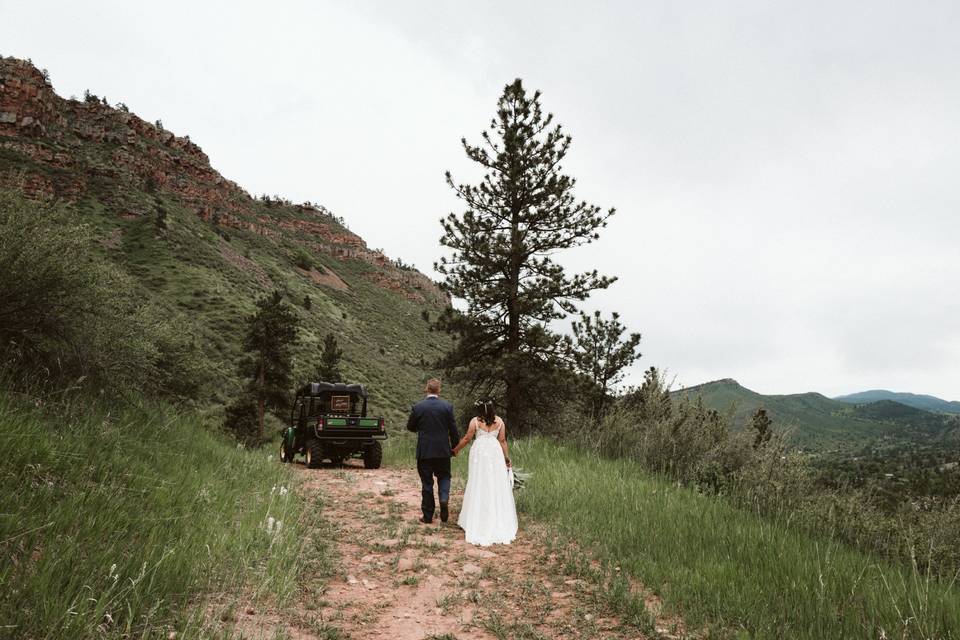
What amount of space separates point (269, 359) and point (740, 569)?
3118cm

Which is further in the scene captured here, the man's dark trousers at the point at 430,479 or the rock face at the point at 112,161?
the rock face at the point at 112,161

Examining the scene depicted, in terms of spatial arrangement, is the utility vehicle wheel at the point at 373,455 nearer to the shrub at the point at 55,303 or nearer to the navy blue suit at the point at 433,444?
the navy blue suit at the point at 433,444

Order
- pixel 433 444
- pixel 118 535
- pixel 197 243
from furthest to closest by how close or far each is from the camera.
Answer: pixel 197 243, pixel 433 444, pixel 118 535

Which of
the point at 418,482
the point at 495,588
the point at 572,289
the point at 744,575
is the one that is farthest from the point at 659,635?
the point at 572,289

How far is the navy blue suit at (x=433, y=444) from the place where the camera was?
7934 mm

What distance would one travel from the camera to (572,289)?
62.8ft

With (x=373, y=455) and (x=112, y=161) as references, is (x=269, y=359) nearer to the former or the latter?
(x=373, y=455)

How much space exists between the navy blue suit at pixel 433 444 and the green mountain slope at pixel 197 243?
1134cm

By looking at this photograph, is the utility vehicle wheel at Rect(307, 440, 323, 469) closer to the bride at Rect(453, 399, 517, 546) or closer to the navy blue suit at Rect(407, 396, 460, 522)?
the navy blue suit at Rect(407, 396, 460, 522)

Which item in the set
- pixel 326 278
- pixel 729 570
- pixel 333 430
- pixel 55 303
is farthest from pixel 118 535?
pixel 326 278

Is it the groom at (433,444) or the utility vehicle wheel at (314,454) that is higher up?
the groom at (433,444)

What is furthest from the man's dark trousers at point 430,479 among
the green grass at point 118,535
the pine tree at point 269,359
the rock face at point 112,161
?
the rock face at point 112,161

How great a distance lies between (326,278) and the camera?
95750 millimetres

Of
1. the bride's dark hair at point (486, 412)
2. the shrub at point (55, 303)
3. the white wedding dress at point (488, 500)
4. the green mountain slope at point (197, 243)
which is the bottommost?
the white wedding dress at point (488, 500)
